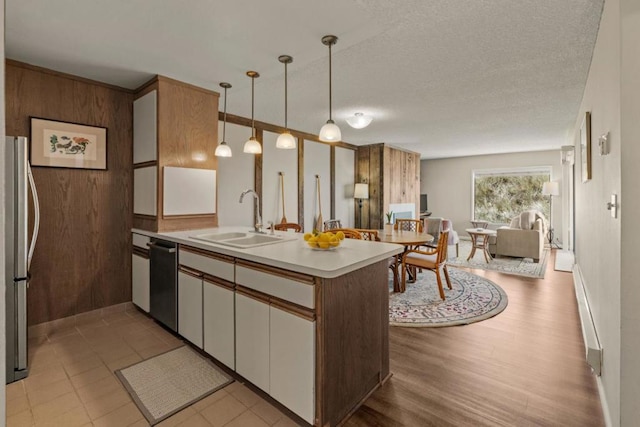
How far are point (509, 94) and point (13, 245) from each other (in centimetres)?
466

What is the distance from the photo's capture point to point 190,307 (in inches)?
96.0

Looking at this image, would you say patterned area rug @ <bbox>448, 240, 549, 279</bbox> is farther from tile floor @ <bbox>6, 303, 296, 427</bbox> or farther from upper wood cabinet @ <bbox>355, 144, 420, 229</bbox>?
tile floor @ <bbox>6, 303, 296, 427</bbox>

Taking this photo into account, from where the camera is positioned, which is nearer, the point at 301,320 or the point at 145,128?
the point at 301,320

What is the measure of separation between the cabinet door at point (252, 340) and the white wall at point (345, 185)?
4.46 meters

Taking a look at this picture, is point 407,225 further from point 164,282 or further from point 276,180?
point 164,282

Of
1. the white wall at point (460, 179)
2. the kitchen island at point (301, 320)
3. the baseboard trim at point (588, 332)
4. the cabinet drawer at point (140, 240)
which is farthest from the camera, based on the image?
the white wall at point (460, 179)

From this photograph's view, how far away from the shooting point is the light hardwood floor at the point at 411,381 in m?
1.75

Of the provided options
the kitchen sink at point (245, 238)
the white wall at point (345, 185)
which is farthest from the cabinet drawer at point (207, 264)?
the white wall at point (345, 185)

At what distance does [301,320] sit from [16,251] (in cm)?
202

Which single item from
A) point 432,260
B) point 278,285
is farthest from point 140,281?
point 432,260

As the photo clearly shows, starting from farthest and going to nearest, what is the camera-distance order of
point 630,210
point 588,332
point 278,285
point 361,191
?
point 361,191 < point 588,332 < point 278,285 < point 630,210

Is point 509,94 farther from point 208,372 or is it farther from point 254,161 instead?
point 208,372

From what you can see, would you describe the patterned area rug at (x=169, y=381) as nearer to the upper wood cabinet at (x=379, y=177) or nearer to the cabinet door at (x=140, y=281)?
the cabinet door at (x=140, y=281)

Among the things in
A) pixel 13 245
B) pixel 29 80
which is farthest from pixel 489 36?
pixel 29 80
